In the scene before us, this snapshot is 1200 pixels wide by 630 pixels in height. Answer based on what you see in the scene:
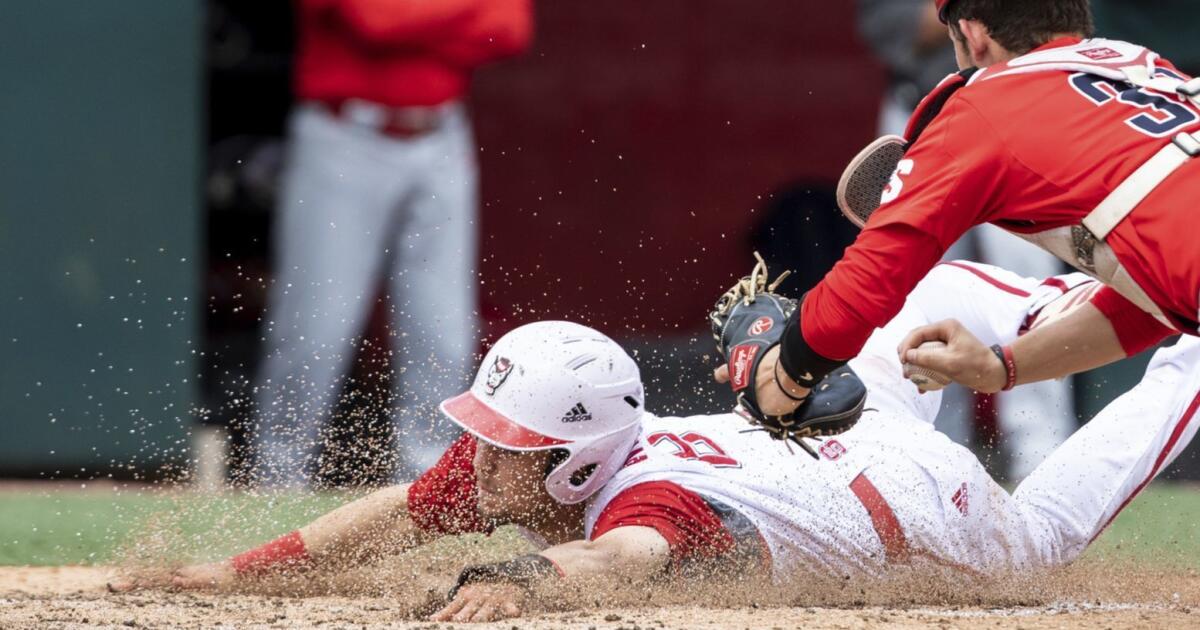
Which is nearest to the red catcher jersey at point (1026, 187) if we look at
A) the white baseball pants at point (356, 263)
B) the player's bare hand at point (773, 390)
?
the player's bare hand at point (773, 390)

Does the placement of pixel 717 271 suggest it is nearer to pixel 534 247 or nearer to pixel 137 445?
pixel 534 247

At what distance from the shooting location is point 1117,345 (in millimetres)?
4504

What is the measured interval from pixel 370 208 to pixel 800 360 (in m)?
4.87

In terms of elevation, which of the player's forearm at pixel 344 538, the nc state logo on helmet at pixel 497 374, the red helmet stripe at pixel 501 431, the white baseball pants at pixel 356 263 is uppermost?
the nc state logo on helmet at pixel 497 374

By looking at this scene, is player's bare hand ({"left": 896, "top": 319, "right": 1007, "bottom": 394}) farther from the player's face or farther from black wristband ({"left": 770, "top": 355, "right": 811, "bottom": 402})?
the player's face

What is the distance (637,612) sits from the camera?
409 centimetres

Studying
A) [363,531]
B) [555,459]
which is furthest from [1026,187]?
[363,531]

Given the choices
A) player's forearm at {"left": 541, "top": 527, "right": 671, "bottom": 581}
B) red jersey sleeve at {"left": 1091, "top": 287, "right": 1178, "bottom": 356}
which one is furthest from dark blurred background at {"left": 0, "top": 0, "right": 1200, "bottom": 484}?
red jersey sleeve at {"left": 1091, "top": 287, "right": 1178, "bottom": 356}

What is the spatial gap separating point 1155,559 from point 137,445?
15.6 ft

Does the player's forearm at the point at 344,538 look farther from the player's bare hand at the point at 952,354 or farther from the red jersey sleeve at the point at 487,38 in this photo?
the red jersey sleeve at the point at 487,38

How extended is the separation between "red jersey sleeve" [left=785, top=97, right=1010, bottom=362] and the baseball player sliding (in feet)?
1.73

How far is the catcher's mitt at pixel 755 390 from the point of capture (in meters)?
4.11

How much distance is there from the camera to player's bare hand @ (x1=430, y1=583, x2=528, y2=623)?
3.93 meters

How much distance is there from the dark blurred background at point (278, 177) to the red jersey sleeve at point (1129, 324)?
3.64 m
